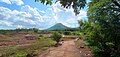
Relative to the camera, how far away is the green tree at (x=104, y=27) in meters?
17.5

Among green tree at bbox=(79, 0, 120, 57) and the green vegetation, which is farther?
the green vegetation

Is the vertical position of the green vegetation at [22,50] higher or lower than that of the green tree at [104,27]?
lower

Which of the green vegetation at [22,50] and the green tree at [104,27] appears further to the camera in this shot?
the green vegetation at [22,50]

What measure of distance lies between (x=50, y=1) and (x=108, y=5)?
6000 millimetres

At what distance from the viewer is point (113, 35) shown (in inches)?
705

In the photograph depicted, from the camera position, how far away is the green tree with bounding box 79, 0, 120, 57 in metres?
17.5

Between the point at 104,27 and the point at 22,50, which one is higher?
the point at 104,27

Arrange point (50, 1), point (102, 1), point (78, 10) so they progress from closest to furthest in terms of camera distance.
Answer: point (50, 1), point (78, 10), point (102, 1)

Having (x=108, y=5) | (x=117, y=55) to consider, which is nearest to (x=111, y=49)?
(x=117, y=55)

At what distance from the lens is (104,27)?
18000 millimetres

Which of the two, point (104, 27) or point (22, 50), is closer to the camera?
point (104, 27)

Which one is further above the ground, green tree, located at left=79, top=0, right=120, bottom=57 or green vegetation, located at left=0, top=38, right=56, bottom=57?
green tree, located at left=79, top=0, right=120, bottom=57

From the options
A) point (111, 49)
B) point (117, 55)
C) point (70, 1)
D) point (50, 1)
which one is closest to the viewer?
point (50, 1)

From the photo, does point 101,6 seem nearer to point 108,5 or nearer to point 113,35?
point 108,5
